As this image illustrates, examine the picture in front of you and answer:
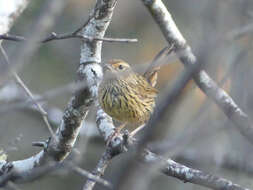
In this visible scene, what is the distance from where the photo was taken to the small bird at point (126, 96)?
557 cm

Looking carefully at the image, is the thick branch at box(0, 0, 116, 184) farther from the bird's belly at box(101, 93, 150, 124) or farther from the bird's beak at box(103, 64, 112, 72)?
the bird's beak at box(103, 64, 112, 72)

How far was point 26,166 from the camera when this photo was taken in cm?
475

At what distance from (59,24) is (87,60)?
706cm

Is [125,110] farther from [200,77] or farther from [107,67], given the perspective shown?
[200,77]

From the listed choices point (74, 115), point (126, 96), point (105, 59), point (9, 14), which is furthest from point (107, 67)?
point (105, 59)

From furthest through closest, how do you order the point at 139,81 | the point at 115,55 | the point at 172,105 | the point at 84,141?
1. the point at 115,55
2. the point at 139,81
3. the point at 84,141
4. the point at 172,105

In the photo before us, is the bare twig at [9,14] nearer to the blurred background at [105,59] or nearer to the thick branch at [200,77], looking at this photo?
the thick branch at [200,77]

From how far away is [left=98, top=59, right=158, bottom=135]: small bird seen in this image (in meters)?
5.57

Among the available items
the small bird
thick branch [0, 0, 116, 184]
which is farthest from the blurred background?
thick branch [0, 0, 116, 184]

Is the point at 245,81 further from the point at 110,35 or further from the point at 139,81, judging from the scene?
the point at 110,35

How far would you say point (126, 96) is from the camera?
5.85m

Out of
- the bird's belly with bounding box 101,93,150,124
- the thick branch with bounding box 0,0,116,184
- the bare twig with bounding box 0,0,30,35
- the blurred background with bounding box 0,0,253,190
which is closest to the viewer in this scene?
the bare twig with bounding box 0,0,30,35

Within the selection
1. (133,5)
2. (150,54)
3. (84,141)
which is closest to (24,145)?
(150,54)

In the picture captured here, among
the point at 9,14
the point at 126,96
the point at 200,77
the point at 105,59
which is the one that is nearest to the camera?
the point at 9,14
